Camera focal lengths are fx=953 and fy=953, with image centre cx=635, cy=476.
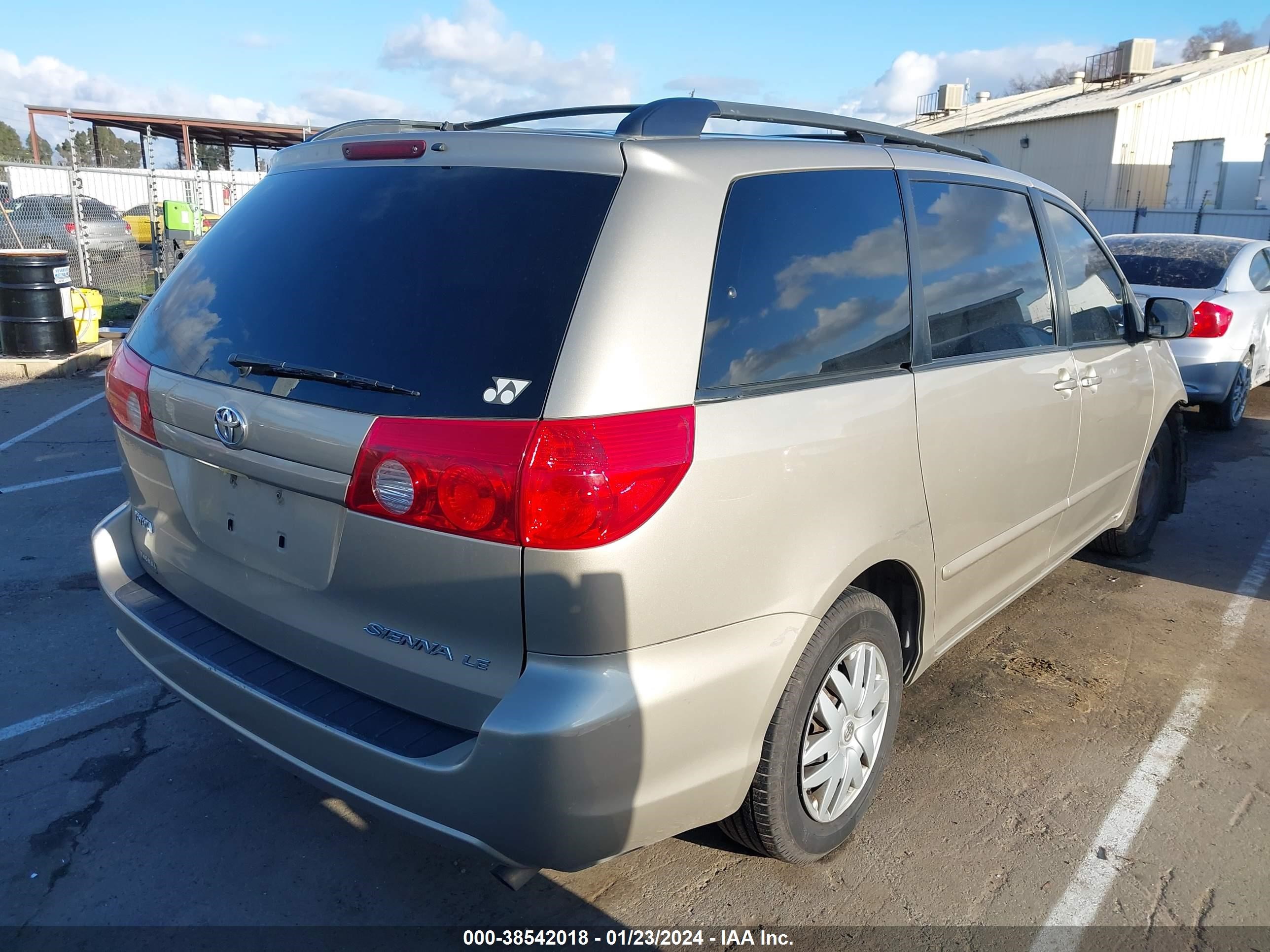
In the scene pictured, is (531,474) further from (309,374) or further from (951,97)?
(951,97)

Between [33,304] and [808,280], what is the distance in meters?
10.1

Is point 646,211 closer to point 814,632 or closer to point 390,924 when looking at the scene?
point 814,632

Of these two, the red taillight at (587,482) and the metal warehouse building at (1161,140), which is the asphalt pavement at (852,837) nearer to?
the red taillight at (587,482)

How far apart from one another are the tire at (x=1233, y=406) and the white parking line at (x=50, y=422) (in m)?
8.82

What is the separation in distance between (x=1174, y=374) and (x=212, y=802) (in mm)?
4783

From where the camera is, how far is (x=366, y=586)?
213cm

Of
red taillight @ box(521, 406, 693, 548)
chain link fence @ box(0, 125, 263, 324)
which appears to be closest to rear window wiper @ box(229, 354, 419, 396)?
red taillight @ box(521, 406, 693, 548)

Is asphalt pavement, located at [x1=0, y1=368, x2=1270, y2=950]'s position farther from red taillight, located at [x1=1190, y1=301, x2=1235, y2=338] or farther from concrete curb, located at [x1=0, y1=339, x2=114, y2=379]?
concrete curb, located at [x1=0, y1=339, x2=114, y2=379]

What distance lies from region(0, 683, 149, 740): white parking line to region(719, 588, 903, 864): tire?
7.90 feet

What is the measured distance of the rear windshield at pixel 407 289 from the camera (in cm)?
200

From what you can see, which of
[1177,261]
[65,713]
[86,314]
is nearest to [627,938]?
[65,713]

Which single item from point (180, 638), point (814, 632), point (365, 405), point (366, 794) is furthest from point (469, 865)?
point (365, 405)

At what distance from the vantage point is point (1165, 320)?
4328 mm

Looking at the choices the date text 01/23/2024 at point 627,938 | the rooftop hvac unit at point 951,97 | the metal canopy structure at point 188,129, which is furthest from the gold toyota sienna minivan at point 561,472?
the rooftop hvac unit at point 951,97
